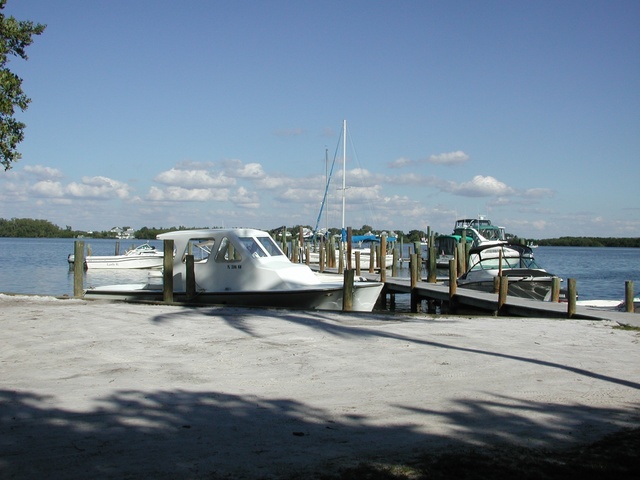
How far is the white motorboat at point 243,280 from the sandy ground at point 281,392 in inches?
181

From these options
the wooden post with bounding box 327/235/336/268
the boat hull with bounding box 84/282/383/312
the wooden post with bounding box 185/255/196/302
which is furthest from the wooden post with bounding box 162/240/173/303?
the wooden post with bounding box 327/235/336/268

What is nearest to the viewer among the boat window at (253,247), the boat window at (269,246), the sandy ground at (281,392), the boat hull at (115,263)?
the sandy ground at (281,392)

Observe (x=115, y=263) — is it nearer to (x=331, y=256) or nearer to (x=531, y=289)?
(x=331, y=256)

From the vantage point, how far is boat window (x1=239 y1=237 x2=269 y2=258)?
17.7 metres

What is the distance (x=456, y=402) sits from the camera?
6375mm

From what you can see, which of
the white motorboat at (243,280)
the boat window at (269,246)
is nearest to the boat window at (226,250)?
the white motorboat at (243,280)

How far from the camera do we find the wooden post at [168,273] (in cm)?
1602

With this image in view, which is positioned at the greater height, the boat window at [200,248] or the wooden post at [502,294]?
the boat window at [200,248]

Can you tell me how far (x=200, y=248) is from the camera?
61.0 feet

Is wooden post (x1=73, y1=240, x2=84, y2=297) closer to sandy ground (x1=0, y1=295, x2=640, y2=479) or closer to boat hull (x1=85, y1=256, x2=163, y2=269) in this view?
sandy ground (x1=0, y1=295, x2=640, y2=479)

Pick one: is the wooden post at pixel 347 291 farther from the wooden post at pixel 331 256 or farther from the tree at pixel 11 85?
the wooden post at pixel 331 256

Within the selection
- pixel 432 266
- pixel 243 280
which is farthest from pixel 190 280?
pixel 432 266

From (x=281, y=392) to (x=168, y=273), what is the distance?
32.4ft

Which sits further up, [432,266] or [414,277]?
[432,266]
